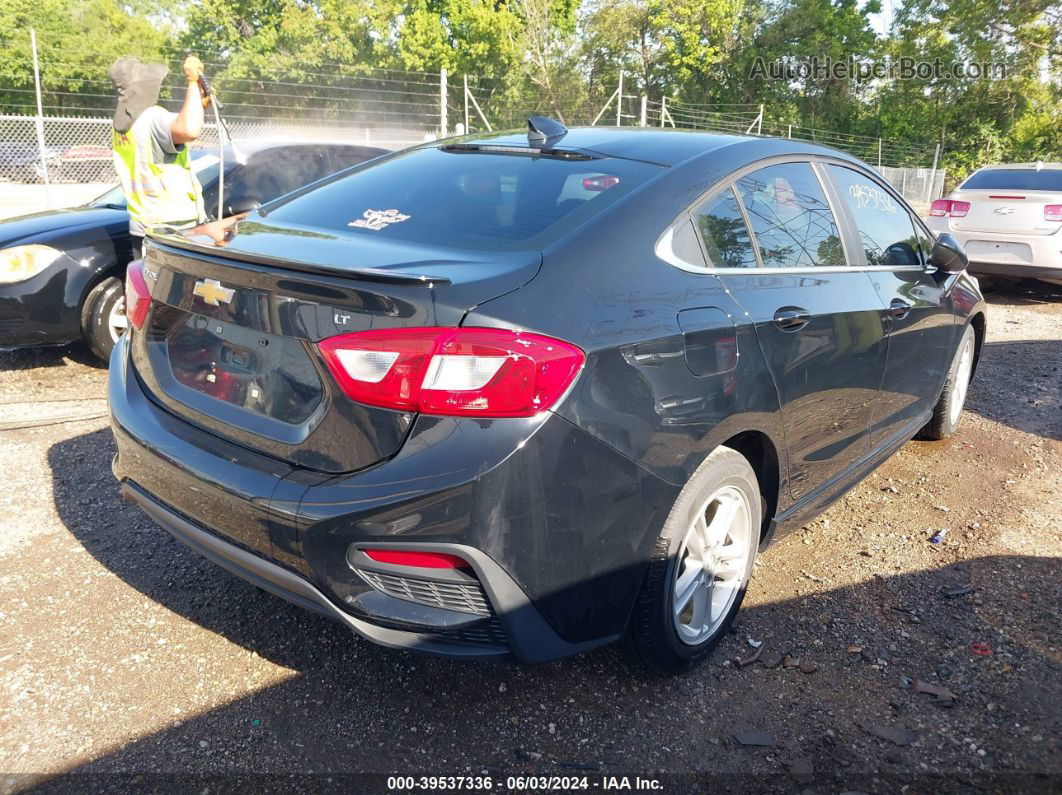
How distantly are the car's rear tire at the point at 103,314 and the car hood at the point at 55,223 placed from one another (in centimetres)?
39

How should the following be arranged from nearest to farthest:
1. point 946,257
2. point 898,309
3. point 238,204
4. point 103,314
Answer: point 898,309 < point 946,257 < point 103,314 < point 238,204

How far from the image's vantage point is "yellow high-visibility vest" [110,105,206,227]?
5039mm

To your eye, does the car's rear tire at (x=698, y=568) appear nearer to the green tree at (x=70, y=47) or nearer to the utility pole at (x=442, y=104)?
the utility pole at (x=442, y=104)

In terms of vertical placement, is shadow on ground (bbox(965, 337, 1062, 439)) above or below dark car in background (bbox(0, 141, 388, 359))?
below

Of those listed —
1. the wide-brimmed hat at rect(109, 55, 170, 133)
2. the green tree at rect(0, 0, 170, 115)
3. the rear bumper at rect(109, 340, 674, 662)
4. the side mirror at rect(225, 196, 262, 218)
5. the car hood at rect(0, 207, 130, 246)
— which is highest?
the green tree at rect(0, 0, 170, 115)

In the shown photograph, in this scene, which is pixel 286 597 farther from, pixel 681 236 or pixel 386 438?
pixel 681 236

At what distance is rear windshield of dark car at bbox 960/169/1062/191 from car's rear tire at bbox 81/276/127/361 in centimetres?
904

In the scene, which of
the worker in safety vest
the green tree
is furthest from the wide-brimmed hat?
the green tree

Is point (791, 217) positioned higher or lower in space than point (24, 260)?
higher

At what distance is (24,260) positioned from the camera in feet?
16.4

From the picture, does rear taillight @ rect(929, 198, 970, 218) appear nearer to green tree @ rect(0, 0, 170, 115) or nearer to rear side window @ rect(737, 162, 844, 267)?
rear side window @ rect(737, 162, 844, 267)

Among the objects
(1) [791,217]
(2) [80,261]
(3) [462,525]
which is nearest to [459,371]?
(3) [462,525]

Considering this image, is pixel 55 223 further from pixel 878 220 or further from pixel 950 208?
pixel 950 208

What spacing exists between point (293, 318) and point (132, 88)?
12.3 feet
